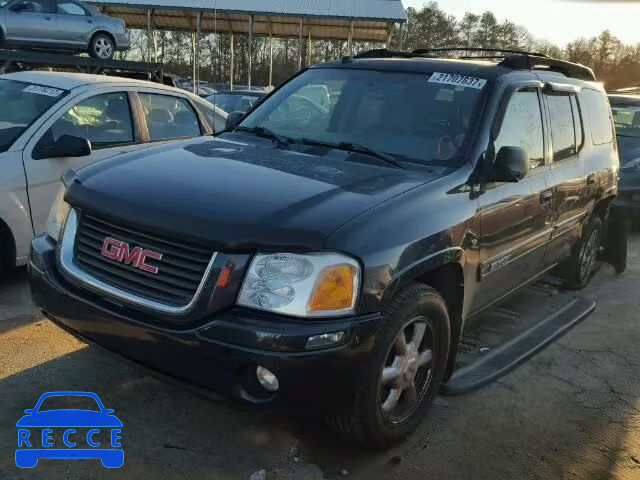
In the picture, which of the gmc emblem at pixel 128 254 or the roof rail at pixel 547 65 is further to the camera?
the roof rail at pixel 547 65

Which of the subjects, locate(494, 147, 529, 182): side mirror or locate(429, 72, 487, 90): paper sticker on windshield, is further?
locate(429, 72, 487, 90): paper sticker on windshield

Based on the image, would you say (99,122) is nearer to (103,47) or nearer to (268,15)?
(103,47)

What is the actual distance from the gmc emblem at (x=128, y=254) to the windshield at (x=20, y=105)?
247 cm

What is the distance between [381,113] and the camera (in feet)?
12.5

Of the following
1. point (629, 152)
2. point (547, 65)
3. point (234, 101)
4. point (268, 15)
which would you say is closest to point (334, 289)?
point (547, 65)

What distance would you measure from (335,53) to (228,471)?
152 ft

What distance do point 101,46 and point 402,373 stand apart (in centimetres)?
1302

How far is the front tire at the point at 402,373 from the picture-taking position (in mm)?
2701

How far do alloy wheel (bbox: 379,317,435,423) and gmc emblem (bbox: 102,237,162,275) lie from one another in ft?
3.60

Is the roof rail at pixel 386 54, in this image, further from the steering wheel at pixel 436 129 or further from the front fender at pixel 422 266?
the front fender at pixel 422 266

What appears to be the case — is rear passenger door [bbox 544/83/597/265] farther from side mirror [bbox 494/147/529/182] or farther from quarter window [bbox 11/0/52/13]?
quarter window [bbox 11/0/52/13]

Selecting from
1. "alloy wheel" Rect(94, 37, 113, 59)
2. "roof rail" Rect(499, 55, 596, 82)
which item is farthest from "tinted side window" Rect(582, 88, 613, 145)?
"alloy wheel" Rect(94, 37, 113, 59)

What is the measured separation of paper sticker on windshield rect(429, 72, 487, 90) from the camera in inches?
148

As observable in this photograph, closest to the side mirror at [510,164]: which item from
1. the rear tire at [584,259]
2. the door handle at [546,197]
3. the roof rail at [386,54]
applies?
the door handle at [546,197]
